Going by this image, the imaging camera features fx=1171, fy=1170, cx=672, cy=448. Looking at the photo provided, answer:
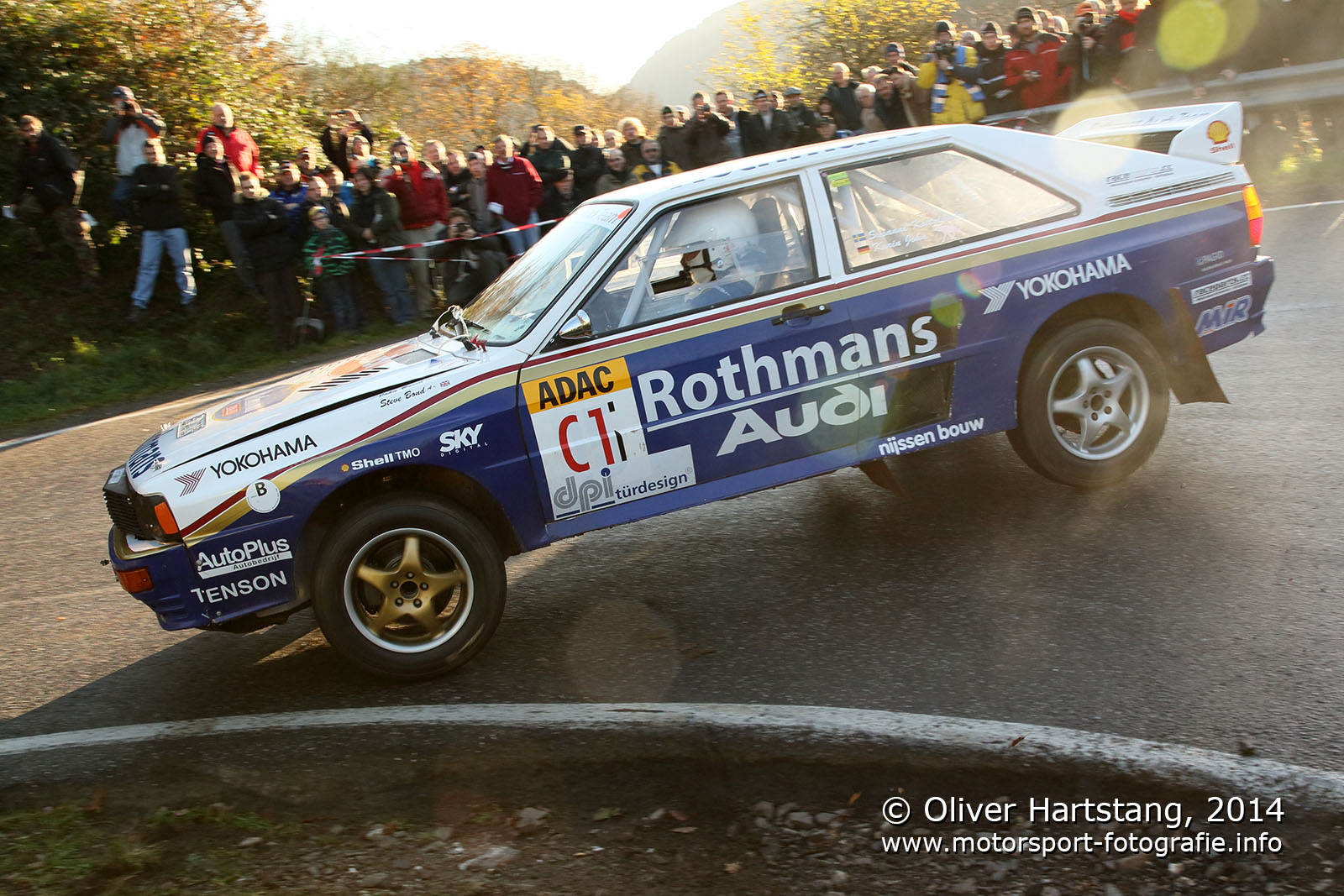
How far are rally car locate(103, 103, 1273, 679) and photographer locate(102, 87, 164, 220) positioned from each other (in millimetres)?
8806

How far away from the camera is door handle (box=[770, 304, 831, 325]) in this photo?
5055 millimetres

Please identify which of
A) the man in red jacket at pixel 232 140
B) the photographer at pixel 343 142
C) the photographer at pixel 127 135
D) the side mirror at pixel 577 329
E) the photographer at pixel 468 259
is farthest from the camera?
the photographer at pixel 343 142

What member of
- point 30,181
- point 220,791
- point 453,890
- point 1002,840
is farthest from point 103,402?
point 1002,840

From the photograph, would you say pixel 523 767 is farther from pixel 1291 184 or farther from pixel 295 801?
pixel 1291 184

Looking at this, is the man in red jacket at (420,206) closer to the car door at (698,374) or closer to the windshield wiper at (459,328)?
the windshield wiper at (459,328)

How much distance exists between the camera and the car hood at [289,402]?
468 cm

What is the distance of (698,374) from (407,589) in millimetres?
1484

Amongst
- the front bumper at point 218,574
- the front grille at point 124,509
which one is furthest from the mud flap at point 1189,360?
the front grille at point 124,509

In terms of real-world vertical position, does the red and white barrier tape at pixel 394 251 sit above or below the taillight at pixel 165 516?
above

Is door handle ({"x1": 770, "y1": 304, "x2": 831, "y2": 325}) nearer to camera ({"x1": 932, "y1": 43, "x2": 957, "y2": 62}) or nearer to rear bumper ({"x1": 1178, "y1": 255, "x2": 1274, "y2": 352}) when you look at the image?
rear bumper ({"x1": 1178, "y1": 255, "x2": 1274, "y2": 352})

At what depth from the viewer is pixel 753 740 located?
4.04 metres

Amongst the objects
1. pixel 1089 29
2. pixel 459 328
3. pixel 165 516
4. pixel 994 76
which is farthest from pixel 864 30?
pixel 165 516

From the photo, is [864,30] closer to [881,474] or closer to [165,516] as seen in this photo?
[881,474]

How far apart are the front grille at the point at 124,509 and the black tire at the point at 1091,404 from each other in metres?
3.87
